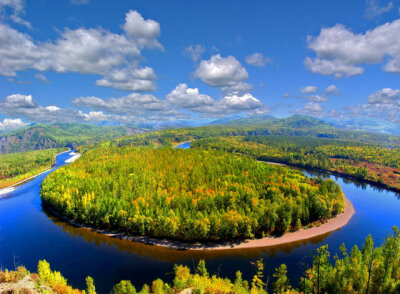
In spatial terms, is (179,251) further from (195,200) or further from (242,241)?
(195,200)

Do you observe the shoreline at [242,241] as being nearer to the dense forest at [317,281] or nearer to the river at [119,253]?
the river at [119,253]

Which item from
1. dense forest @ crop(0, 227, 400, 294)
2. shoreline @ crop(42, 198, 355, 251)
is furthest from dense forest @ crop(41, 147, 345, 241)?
dense forest @ crop(0, 227, 400, 294)

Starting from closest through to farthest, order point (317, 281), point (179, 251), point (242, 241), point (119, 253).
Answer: point (317, 281), point (179, 251), point (119, 253), point (242, 241)

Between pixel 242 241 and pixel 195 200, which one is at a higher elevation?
pixel 195 200

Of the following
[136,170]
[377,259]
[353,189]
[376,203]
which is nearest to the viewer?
[377,259]

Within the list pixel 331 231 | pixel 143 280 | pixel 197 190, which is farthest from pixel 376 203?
pixel 143 280

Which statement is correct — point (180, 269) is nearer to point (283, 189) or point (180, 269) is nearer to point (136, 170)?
point (283, 189)

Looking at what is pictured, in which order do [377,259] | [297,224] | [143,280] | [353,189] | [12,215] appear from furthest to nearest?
[353,189]
[12,215]
[297,224]
[143,280]
[377,259]

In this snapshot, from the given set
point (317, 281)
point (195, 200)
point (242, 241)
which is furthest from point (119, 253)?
point (317, 281)
